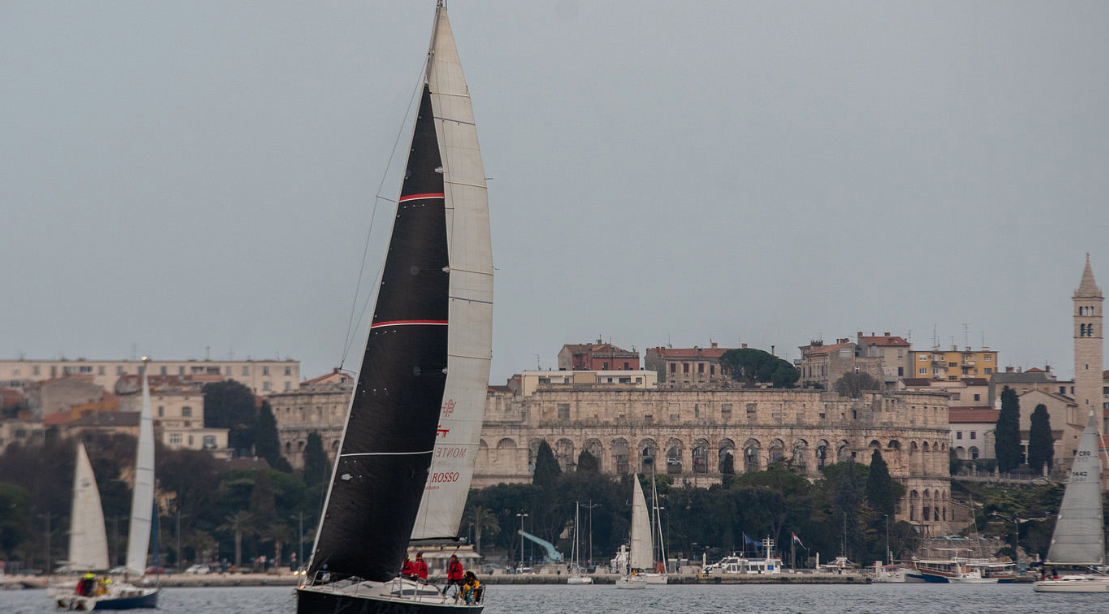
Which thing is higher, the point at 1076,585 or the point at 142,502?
the point at 142,502

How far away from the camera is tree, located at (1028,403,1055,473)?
12682cm

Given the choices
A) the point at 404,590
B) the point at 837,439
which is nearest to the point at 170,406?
the point at 837,439

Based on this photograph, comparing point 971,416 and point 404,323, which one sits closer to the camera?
point 404,323

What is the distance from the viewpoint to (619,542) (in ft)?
337

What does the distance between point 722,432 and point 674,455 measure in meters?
3.79

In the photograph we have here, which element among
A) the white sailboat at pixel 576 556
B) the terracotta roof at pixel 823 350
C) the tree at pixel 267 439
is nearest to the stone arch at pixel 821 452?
the terracotta roof at pixel 823 350

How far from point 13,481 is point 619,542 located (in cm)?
4746

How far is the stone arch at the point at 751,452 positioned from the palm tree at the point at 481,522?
106 ft

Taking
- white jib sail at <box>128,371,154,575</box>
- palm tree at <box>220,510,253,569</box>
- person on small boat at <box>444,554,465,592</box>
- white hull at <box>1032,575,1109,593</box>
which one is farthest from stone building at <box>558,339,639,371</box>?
person on small boat at <box>444,554,465,592</box>

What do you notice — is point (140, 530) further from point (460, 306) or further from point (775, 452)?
point (775, 452)

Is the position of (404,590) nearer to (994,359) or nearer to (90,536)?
(90,536)

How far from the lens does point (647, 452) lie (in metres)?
129

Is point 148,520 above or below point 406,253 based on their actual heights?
below

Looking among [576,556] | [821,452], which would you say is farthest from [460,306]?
[821,452]
